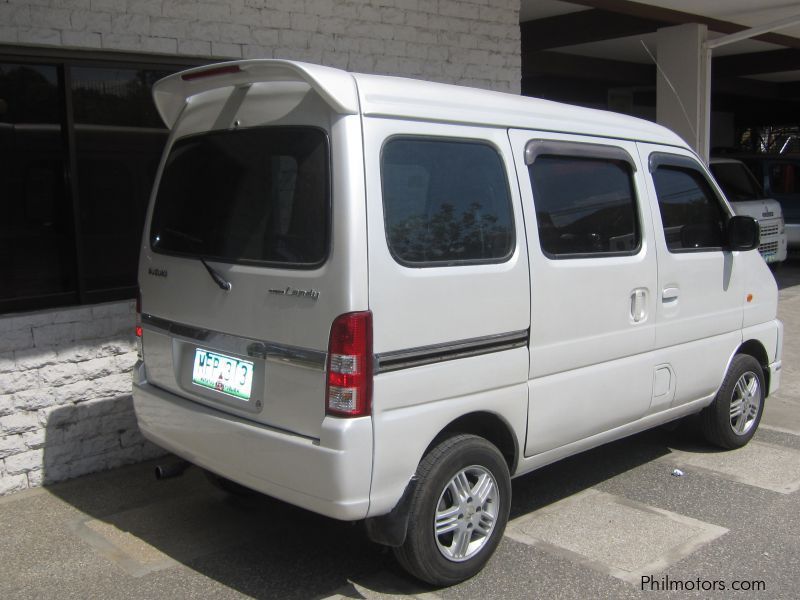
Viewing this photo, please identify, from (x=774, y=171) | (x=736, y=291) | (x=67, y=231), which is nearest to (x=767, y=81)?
(x=774, y=171)

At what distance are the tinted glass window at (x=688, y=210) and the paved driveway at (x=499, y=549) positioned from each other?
4.62ft

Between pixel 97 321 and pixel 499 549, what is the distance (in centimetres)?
276

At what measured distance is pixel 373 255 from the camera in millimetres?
3277

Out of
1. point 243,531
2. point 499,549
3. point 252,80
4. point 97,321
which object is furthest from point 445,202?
point 97,321

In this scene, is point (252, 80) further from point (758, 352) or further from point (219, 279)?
point (758, 352)

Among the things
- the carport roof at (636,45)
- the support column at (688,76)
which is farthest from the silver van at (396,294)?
the support column at (688,76)

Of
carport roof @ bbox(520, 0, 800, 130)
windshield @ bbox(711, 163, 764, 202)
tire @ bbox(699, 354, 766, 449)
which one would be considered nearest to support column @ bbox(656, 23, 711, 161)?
carport roof @ bbox(520, 0, 800, 130)

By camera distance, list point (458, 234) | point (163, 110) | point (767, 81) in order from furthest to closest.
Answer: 1. point (767, 81)
2. point (163, 110)
3. point (458, 234)

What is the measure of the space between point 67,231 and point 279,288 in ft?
7.87

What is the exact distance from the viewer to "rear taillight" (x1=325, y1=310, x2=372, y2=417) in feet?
10.5

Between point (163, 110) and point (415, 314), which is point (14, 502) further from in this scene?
point (415, 314)

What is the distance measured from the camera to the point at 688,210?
5051 mm

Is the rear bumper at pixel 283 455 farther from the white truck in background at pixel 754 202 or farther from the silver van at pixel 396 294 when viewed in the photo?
the white truck in background at pixel 754 202

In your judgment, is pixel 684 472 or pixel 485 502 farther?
pixel 684 472
